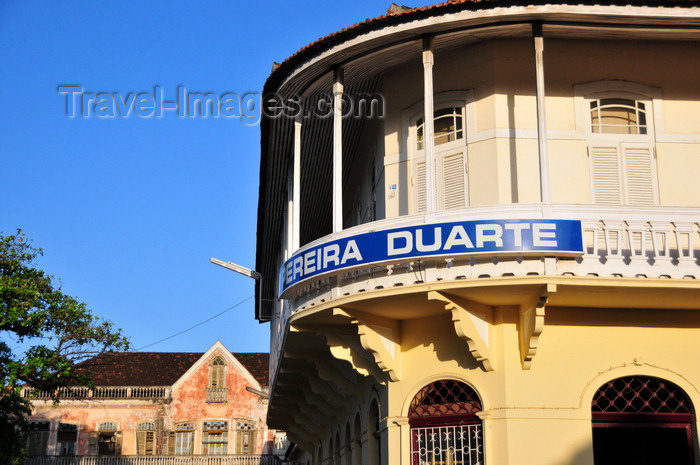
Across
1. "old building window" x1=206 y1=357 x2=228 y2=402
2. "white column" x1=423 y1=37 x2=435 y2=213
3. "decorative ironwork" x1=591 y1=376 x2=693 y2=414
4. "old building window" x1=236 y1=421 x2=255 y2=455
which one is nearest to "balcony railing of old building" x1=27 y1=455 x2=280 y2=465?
"old building window" x1=236 y1=421 x2=255 y2=455

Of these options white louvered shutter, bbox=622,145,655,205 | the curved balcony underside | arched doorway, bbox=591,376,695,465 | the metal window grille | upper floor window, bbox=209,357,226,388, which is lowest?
the metal window grille

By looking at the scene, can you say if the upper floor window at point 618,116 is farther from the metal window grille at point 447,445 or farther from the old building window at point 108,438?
the old building window at point 108,438

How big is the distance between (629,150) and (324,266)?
5.15 metres

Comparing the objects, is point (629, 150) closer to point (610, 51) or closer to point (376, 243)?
point (610, 51)

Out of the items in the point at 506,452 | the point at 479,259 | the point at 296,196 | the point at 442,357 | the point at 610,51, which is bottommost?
the point at 506,452

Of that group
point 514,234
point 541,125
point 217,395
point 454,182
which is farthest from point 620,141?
point 217,395

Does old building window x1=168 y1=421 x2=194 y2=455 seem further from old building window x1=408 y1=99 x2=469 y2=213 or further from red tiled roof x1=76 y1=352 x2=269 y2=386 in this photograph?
old building window x1=408 y1=99 x2=469 y2=213

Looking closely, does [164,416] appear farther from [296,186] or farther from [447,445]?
[447,445]

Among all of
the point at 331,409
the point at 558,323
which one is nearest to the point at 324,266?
the point at 558,323

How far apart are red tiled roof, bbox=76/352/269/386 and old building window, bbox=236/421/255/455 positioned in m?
3.78

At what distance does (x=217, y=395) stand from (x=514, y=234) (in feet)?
192

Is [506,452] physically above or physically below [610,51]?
below

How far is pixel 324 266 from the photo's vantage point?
13.5 metres

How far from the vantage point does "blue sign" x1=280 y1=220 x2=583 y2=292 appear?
11.9 metres
